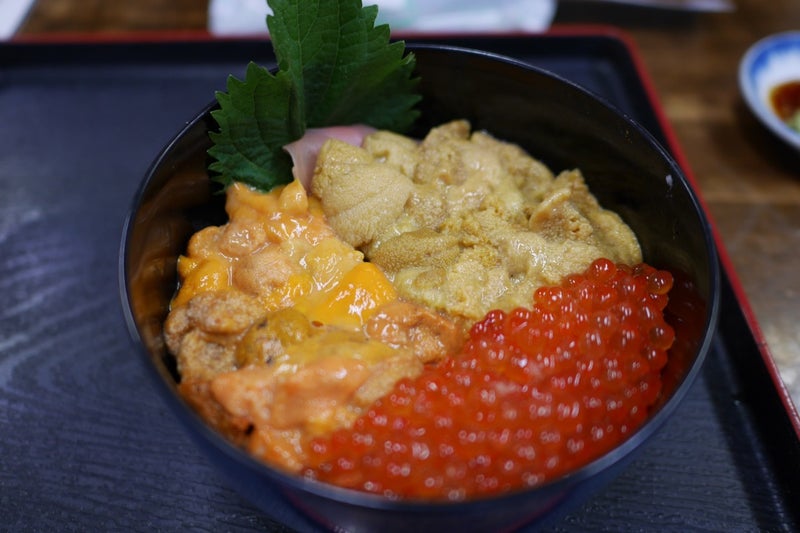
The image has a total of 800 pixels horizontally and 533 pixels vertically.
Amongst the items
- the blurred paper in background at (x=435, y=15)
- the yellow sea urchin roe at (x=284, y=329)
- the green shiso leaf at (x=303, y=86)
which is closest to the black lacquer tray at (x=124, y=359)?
the yellow sea urchin roe at (x=284, y=329)

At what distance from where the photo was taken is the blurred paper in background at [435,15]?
7.63 feet

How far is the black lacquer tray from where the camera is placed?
1276 mm

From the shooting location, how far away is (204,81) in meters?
2.08

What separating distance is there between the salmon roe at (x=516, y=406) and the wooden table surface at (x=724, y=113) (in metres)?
0.63

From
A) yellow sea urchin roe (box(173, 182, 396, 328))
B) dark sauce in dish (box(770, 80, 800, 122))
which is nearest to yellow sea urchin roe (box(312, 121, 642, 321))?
yellow sea urchin roe (box(173, 182, 396, 328))

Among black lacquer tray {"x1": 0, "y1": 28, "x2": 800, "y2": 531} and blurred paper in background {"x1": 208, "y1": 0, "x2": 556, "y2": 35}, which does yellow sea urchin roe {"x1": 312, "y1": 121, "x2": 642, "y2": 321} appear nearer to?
black lacquer tray {"x1": 0, "y1": 28, "x2": 800, "y2": 531}

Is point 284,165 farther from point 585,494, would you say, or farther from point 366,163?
point 585,494

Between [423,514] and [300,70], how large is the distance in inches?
37.5

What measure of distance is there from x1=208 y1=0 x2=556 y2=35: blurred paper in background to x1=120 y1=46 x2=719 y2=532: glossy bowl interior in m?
0.90

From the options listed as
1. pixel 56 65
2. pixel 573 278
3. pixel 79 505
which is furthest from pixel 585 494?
pixel 56 65

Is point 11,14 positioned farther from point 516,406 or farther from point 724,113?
point 724,113

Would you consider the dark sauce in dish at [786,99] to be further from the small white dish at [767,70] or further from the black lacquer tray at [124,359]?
the black lacquer tray at [124,359]

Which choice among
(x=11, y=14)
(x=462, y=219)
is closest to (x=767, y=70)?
(x=462, y=219)

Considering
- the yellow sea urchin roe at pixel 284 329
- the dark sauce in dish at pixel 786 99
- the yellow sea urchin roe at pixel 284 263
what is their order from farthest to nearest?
1. the dark sauce in dish at pixel 786 99
2. the yellow sea urchin roe at pixel 284 263
3. the yellow sea urchin roe at pixel 284 329
